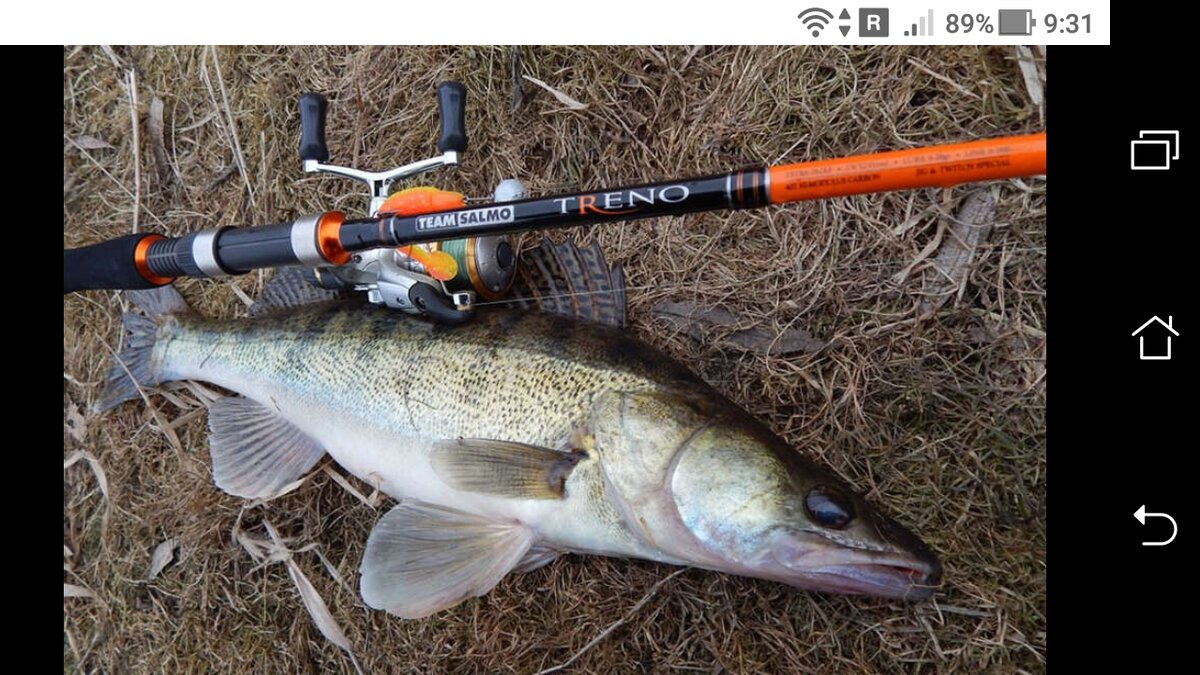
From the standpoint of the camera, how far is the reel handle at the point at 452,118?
2320 millimetres

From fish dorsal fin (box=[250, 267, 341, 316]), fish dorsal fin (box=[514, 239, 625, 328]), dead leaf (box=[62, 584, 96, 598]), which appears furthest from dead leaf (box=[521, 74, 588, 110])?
dead leaf (box=[62, 584, 96, 598])

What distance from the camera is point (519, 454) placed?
2092 mm

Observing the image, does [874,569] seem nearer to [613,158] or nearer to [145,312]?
[613,158]

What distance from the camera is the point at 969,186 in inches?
94.6

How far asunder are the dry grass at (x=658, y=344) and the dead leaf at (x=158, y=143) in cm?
2

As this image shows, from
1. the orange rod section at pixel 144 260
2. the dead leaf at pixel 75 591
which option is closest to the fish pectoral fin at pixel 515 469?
the orange rod section at pixel 144 260

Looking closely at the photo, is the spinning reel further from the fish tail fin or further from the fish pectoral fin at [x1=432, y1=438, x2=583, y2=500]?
the fish tail fin

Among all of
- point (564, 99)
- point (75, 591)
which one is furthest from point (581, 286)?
point (75, 591)
